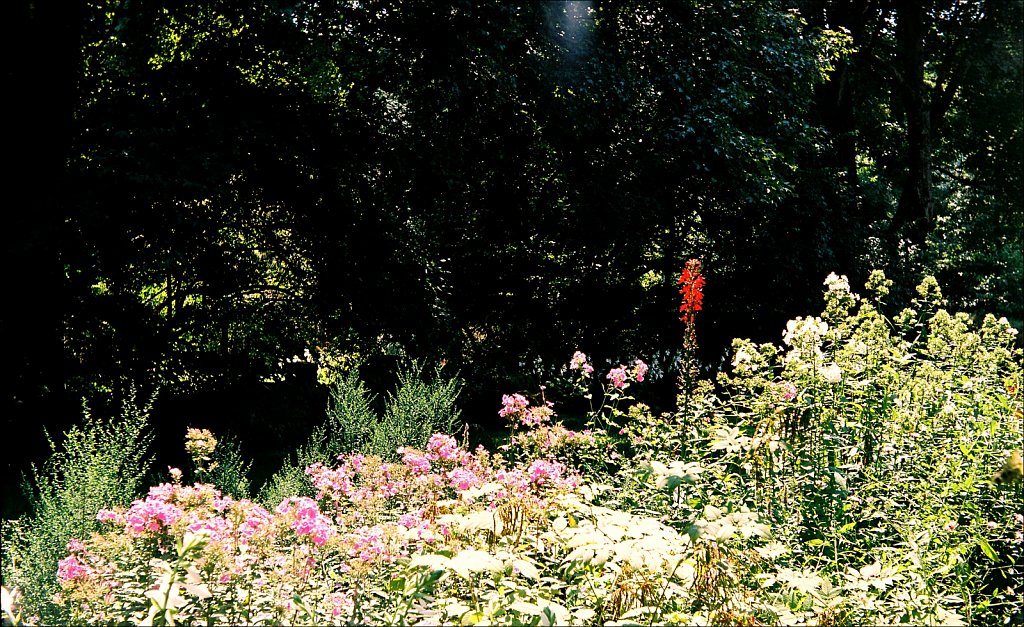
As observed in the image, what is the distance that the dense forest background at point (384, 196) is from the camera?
7.71 metres

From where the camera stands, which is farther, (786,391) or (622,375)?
(622,375)

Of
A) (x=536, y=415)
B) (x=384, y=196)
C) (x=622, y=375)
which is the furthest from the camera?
(x=384, y=196)

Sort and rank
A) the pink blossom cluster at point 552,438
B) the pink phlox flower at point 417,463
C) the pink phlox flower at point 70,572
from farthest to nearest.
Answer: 1. the pink blossom cluster at point 552,438
2. the pink phlox flower at point 417,463
3. the pink phlox flower at point 70,572

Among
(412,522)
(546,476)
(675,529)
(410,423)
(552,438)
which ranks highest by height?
(410,423)

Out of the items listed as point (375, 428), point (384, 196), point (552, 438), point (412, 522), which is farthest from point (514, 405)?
point (384, 196)

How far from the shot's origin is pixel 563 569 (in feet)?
9.94

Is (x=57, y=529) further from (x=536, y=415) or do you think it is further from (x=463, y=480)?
(x=536, y=415)

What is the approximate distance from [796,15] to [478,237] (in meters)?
5.17

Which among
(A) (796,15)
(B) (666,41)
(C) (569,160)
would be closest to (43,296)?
(C) (569,160)

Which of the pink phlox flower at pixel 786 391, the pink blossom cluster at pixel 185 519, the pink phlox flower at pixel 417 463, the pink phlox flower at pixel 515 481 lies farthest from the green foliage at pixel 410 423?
the pink phlox flower at pixel 786 391

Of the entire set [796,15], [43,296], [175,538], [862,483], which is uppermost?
[796,15]

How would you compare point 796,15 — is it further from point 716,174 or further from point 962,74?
point 962,74

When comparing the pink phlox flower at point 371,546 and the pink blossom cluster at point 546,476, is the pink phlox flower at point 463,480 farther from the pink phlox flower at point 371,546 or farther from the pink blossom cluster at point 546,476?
the pink phlox flower at point 371,546

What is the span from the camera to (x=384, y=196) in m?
8.75
